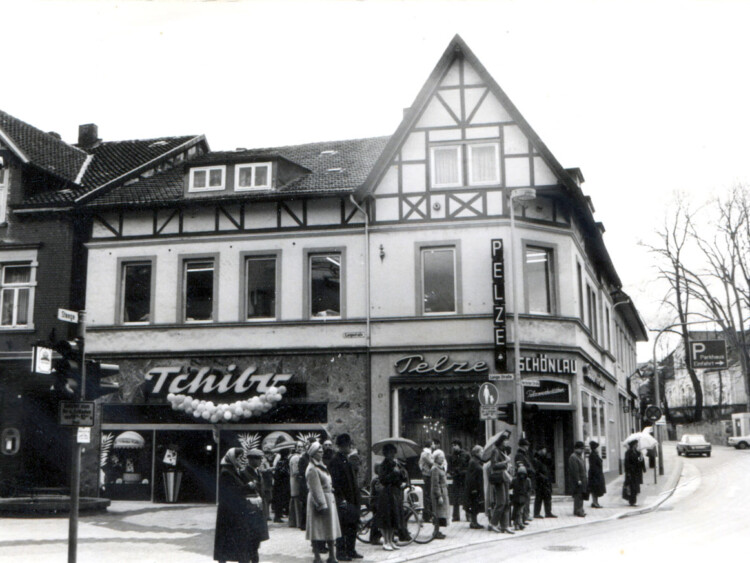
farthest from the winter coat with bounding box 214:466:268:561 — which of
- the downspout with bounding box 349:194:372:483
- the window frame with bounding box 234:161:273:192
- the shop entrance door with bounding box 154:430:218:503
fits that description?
the window frame with bounding box 234:161:273:192

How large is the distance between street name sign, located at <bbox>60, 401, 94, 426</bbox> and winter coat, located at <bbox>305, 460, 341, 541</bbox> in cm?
302

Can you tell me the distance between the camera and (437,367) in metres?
23.0

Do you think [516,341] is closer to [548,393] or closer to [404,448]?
[548,393]

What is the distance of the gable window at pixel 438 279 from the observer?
2352 cm

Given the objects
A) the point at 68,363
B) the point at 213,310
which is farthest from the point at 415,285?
the point at 68,363

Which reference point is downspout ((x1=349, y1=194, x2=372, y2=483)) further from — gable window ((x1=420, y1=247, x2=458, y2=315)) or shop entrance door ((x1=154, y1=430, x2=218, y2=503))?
shop entrance door ((x1=154, y1=430, x2=218, y2=503))

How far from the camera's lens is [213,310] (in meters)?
24.7

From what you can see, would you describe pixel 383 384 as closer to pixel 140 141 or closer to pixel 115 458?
pixel 115 458

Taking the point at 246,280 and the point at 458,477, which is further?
the point at 246,280

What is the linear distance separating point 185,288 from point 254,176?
149 inches

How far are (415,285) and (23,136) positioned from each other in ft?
45.3

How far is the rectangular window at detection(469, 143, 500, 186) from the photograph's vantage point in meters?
23.7

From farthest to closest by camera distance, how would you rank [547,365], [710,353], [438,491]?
1. [710,353]
2. [547,365]
3. [438,491]

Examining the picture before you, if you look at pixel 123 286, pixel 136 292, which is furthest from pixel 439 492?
pixel 123 286
